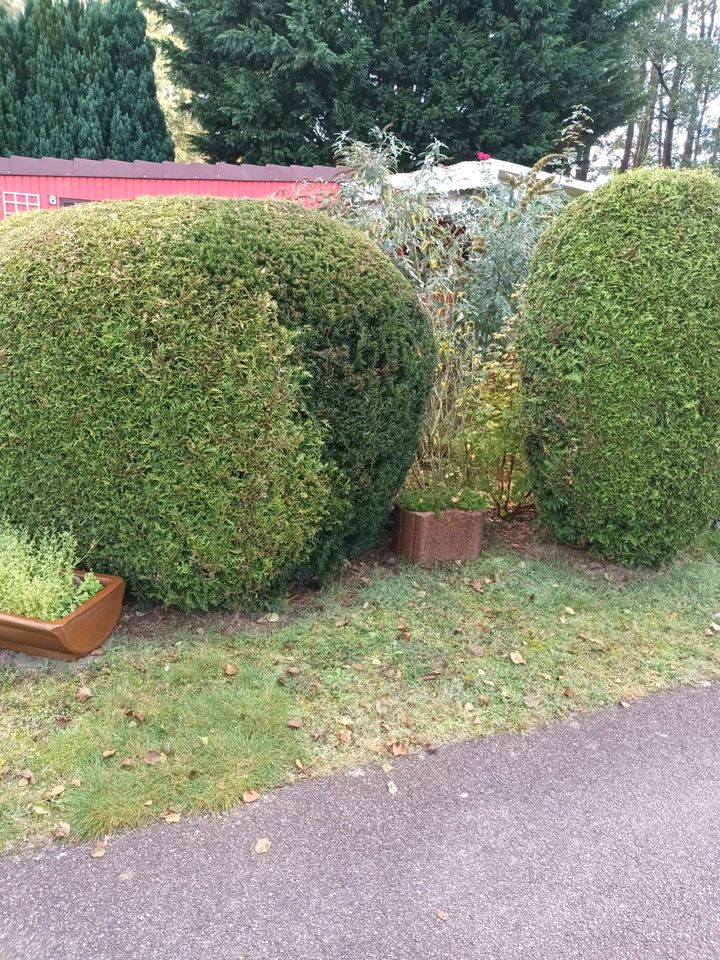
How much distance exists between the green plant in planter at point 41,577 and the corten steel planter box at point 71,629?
0.19ft

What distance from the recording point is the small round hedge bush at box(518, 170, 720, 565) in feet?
12.5

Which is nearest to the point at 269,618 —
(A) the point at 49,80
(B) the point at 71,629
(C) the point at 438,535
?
(B) the point at 71,629

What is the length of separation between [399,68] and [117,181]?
7.81m

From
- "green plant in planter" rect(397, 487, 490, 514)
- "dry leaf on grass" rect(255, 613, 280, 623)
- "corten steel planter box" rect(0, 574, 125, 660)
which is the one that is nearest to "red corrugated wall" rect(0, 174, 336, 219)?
"green plant in planter" rect(397, 487, 490, 514)

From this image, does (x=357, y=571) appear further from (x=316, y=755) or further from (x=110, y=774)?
(x=110, y=774)

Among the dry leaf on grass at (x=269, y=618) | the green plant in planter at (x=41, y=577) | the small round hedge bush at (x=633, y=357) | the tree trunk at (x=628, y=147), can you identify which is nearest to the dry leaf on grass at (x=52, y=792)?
the green plant in planter at (x=41, y=577)

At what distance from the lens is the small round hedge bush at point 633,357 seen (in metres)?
3.82

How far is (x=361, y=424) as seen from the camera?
3.57m

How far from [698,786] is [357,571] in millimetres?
2282

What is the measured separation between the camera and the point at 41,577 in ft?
10.5

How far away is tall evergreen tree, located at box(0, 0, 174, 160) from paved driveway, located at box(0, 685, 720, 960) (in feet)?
41.8

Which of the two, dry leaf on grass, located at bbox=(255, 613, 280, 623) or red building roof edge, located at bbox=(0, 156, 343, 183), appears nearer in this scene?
dry leaf on grass, located at bbox=(255, 613, 280, 623)

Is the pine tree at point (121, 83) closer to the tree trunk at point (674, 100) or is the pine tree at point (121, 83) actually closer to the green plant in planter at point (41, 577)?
the green plant in planter at point (41, 577)

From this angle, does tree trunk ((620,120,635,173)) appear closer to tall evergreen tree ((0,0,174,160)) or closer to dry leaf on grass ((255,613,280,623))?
tall evergreen tree ((0,0,174,160))
